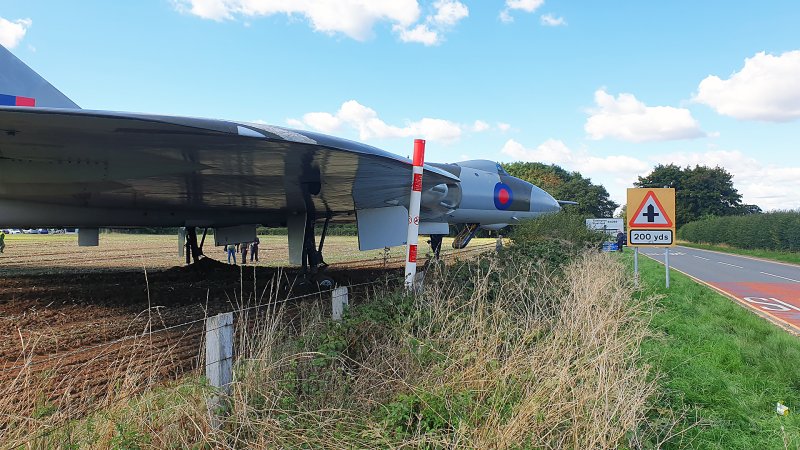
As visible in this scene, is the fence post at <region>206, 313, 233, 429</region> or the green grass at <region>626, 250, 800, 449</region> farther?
the green grass at <region>626, 250, 800, 449</region>

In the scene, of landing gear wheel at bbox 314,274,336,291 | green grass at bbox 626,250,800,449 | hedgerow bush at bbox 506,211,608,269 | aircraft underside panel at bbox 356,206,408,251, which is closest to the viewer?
green grass at bbox 626,250,800,449

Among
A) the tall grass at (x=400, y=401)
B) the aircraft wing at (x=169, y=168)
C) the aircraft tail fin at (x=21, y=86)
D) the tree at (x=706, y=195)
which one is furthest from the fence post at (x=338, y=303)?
the tree at (x=706, y=195)

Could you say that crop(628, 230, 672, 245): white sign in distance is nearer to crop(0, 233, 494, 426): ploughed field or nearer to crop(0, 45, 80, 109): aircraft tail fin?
crop(0, 233, 494, 426): ploughed field

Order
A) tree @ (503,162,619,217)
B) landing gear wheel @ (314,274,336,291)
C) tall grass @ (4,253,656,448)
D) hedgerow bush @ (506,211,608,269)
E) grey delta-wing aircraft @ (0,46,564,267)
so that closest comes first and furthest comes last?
tall grass @ (4,253,656,448), grey delta-wing aircraft @ (0,46,564,267), landing gear wheel @ (314,274,336,291), hedgerow bush @ (506,211,608,269), tree @ (503,162,619,217)

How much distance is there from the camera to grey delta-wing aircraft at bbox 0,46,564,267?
370 centimetres

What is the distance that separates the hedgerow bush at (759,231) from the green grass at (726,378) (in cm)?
3230

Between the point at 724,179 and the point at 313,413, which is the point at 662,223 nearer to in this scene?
the point at 313,413

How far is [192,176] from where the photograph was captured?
5562mm

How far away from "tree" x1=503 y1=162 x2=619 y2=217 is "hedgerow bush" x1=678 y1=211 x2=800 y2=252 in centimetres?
1759

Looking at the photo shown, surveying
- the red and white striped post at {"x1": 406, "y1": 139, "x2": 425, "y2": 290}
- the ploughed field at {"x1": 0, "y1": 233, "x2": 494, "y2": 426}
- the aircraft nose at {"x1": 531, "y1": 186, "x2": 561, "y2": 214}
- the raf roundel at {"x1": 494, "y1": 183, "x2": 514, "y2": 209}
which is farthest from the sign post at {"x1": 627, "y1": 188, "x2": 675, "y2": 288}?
the red and white striped post at {"x1": 406, "y1": 139, "x2": 425, "y2": 290}

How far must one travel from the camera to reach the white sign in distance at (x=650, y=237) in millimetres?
9930

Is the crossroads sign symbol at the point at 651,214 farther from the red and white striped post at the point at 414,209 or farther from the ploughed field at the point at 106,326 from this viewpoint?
the red and white striped post at the point at 414,209

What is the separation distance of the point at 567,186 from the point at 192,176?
73.6 metres

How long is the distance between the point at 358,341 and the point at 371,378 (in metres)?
0.65
